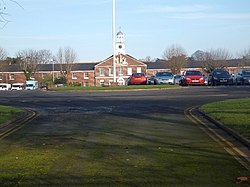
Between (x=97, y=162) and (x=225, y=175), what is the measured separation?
8.50 ft

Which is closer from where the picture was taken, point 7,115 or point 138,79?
point 7,115

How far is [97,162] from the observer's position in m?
8.70

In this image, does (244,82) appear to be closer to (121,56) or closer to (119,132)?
(119,132)

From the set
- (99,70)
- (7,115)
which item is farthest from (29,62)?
(7,115)

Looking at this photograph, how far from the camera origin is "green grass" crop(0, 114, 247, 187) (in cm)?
732

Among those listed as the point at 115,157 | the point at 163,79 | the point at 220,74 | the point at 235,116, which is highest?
the point at 220,74

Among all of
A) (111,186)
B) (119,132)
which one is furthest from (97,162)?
(119,132)

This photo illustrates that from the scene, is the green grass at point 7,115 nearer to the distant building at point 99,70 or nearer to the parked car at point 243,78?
the parked car at point 243,78

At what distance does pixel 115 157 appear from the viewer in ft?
30.2

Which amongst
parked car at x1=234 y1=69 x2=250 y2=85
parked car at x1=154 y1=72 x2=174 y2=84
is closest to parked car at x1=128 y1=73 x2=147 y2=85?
parked car at x1=154 y1=72 x2=174 y2=84

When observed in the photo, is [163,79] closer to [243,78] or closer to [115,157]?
[243,78]

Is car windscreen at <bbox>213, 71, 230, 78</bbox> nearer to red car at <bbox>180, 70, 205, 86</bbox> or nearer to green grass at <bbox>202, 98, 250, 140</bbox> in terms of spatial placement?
red car at <bbox>180, 70, 205, 86</bbox>

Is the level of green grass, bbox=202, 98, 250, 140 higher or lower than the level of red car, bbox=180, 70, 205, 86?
lower

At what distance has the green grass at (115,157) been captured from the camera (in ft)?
24.0
